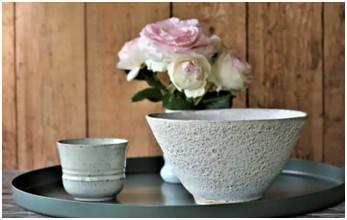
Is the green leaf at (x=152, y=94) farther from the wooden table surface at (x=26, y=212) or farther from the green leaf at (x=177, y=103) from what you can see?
the wooden table surface at (x=26, y=212)

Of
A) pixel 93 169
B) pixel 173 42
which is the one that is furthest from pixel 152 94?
pixel 93 169

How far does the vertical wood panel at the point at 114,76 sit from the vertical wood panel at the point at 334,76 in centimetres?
31

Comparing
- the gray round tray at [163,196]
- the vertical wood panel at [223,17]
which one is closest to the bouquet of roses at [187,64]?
the gray round tray at [163,196]

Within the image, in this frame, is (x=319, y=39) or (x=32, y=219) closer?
(x=32, y=219)

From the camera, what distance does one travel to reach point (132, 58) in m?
0.99

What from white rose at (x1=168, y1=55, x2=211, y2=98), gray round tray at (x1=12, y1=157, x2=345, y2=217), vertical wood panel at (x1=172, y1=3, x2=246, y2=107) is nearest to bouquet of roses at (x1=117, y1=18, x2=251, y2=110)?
white rose at (x1=168, y1=55, x2=211, y2=98)

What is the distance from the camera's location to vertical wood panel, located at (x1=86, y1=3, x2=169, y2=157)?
3.96 feet

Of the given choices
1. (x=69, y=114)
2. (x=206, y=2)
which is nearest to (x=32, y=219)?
(x=69, y=114)

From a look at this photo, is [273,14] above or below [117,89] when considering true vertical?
above

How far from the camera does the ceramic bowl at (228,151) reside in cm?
73

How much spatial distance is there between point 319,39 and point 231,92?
0.96ft

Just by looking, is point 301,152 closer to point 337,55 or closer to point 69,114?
point 337,55

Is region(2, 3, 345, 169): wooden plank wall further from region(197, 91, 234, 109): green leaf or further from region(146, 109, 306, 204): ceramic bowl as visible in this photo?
region(146, 109, 306, 204): ceramic bowl

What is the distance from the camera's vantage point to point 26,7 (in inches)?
47.6
